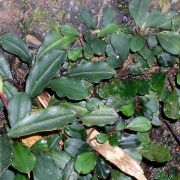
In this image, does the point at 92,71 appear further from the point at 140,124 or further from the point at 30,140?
the point at 30,140

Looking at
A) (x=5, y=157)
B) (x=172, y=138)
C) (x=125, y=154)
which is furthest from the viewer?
(x=172, y=138)

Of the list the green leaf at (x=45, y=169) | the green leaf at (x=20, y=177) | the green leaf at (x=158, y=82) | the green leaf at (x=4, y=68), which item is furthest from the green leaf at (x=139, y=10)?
the green leaf at (x=20, y=177)

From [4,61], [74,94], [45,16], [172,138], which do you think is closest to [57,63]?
[74,94]

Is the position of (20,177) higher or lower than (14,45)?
lower

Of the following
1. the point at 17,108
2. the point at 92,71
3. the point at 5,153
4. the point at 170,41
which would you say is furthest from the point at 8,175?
the point at 170,41

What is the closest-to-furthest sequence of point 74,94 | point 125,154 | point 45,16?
point 74,94, point 125,154, point 45,16

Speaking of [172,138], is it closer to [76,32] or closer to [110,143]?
[110,143]
